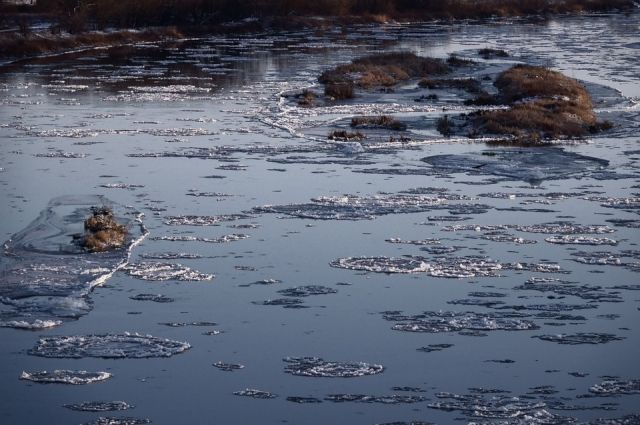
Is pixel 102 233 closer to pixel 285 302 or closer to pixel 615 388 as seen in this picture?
pixel 285 302

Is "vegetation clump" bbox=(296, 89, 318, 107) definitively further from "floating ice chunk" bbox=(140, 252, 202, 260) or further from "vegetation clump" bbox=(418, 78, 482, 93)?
"floating ice chunk" bbox=(140, 252, 202, 260)

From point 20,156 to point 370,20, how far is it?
178ft

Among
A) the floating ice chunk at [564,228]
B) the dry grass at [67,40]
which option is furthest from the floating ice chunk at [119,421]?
the dry grass at [67,40]

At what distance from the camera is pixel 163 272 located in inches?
508

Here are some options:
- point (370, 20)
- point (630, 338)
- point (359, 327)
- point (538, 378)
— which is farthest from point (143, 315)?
point (370, 20)

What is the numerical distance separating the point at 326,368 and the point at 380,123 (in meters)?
15.8

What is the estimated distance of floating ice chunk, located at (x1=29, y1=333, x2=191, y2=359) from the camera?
10.1 m

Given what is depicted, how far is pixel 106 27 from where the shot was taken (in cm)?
5931

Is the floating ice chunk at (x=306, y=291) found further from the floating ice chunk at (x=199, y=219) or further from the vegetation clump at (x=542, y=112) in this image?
the vegetation clump at (x=542, y=112)

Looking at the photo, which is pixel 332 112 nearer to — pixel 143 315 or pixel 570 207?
pixel 570 207

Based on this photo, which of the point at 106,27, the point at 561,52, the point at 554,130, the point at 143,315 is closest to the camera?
the point at 143,315

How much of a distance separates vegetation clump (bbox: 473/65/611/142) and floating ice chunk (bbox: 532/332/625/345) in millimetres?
12536

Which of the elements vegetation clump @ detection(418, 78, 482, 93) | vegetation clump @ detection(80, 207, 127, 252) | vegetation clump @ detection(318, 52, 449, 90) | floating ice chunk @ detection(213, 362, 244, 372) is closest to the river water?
floating ice chunk @ detection(213, 362, 244, 372)

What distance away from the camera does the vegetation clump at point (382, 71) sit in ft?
113
